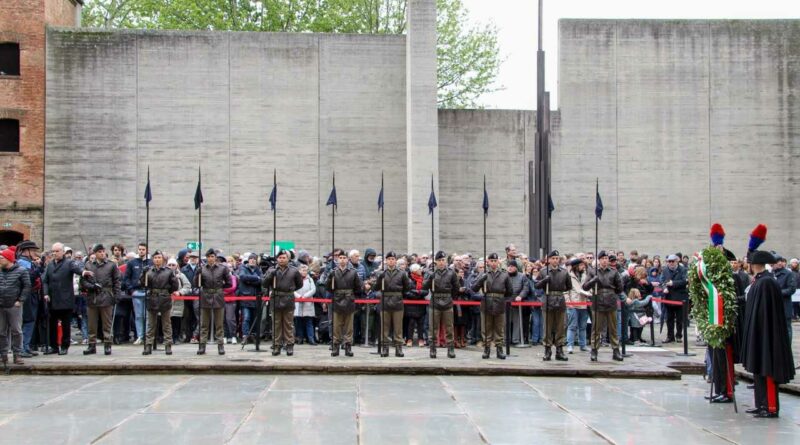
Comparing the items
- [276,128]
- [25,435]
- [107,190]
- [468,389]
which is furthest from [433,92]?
[25,435]

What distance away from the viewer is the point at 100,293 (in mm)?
17469

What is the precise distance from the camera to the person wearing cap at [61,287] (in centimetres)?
1739

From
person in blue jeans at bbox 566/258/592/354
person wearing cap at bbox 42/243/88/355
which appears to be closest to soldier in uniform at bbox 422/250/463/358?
person in blue jeans at bbox 566/258/592/354

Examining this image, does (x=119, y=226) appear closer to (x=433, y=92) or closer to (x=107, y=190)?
(x=107, y=190)

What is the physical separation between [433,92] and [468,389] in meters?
17.7

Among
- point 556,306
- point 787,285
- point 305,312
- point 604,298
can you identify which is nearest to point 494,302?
point 556,306

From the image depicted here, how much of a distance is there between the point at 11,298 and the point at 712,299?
1054 centimetres

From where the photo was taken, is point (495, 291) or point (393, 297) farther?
point (393, 297)

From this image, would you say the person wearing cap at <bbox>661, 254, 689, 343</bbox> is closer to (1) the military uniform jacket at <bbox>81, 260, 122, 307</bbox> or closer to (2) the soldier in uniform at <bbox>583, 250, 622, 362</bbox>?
(2) the soldier in uniform at <bbox>583, 250, 622, 362</bbox>

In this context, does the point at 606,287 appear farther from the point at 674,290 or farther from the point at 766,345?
the point at 766,345

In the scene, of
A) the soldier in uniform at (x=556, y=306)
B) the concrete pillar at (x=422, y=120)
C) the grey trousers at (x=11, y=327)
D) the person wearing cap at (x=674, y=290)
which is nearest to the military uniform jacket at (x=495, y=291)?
the soldier in uniform at (x=556, y=306)

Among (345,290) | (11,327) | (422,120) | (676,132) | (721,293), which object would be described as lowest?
(11,327)

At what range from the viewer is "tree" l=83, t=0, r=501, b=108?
45.4 metres

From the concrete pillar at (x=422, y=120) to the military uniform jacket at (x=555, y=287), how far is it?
13144 millimetres
